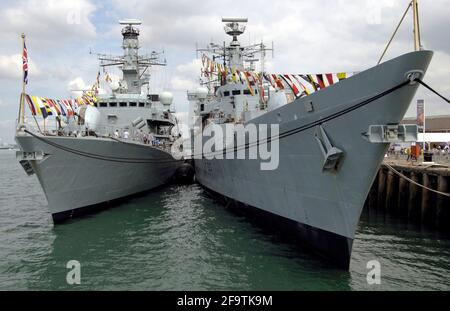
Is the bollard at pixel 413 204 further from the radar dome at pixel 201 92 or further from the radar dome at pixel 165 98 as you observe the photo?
the radar dome at pixel 165 98

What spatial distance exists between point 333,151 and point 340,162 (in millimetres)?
317

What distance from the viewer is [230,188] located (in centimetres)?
1510

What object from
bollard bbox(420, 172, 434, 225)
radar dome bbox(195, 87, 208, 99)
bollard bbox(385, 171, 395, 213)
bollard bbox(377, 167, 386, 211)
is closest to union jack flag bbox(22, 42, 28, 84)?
bollard bbox(420, 172, 434, 225)

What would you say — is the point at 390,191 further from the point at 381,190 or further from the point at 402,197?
the point at 402,197

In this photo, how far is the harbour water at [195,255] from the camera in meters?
7.34

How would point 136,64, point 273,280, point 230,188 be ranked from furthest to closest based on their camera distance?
point 136,64
point 230,188
point 273,280

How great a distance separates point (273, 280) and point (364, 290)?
1717 mm

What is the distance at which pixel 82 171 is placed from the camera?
515 inches

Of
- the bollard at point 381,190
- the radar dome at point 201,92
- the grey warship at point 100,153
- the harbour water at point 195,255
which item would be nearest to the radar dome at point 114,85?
the grey warship at point 100,153

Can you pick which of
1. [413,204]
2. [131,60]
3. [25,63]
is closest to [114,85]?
[131,60]

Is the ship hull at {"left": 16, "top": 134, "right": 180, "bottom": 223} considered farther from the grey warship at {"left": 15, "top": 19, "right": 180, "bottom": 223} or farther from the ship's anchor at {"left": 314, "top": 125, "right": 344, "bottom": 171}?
the ship's anchor at {"left": 314, "top": 125, "right": 344, "bottom": 171}
